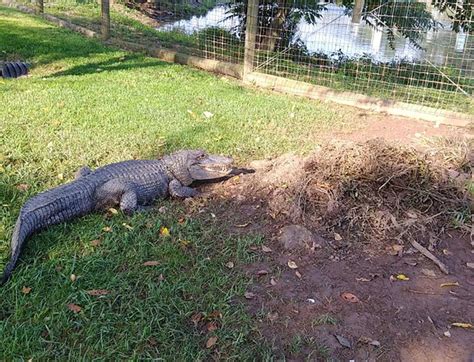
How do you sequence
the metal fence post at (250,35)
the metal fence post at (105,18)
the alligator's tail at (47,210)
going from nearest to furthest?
the alligator's tail at (47,210) < the metal fence post at (250,35) < the metal fence post at (105,18)

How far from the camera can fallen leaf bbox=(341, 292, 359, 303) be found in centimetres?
270

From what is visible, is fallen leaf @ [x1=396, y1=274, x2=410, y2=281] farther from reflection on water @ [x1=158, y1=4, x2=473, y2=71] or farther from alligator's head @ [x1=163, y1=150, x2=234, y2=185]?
reflection on water @ [x1=158, y1=4, x2=473, y2=71]

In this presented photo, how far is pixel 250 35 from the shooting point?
738 centimetres

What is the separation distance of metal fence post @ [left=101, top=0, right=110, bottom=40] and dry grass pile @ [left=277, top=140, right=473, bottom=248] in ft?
22.7

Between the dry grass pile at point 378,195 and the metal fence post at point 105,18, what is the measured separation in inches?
273

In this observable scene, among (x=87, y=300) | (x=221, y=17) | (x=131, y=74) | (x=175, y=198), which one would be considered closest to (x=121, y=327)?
(x=87, y=300)

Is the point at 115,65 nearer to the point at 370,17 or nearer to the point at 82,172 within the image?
the point at 82,172

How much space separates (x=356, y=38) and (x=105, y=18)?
497 cm

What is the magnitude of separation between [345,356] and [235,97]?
4.71 meters

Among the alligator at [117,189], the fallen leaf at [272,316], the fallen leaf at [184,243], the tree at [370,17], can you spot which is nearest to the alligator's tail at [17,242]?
the alligator at [117,189]

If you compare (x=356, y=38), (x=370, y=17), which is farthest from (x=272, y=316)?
(x=356, y=38)

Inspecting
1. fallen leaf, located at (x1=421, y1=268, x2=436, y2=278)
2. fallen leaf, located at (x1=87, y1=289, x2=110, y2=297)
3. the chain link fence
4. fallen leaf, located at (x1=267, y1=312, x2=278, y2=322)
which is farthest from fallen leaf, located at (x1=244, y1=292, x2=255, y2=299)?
the chain link fence

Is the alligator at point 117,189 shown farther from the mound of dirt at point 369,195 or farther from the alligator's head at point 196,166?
the mound of dirt at point 369,195

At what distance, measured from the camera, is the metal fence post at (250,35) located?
7312mm
